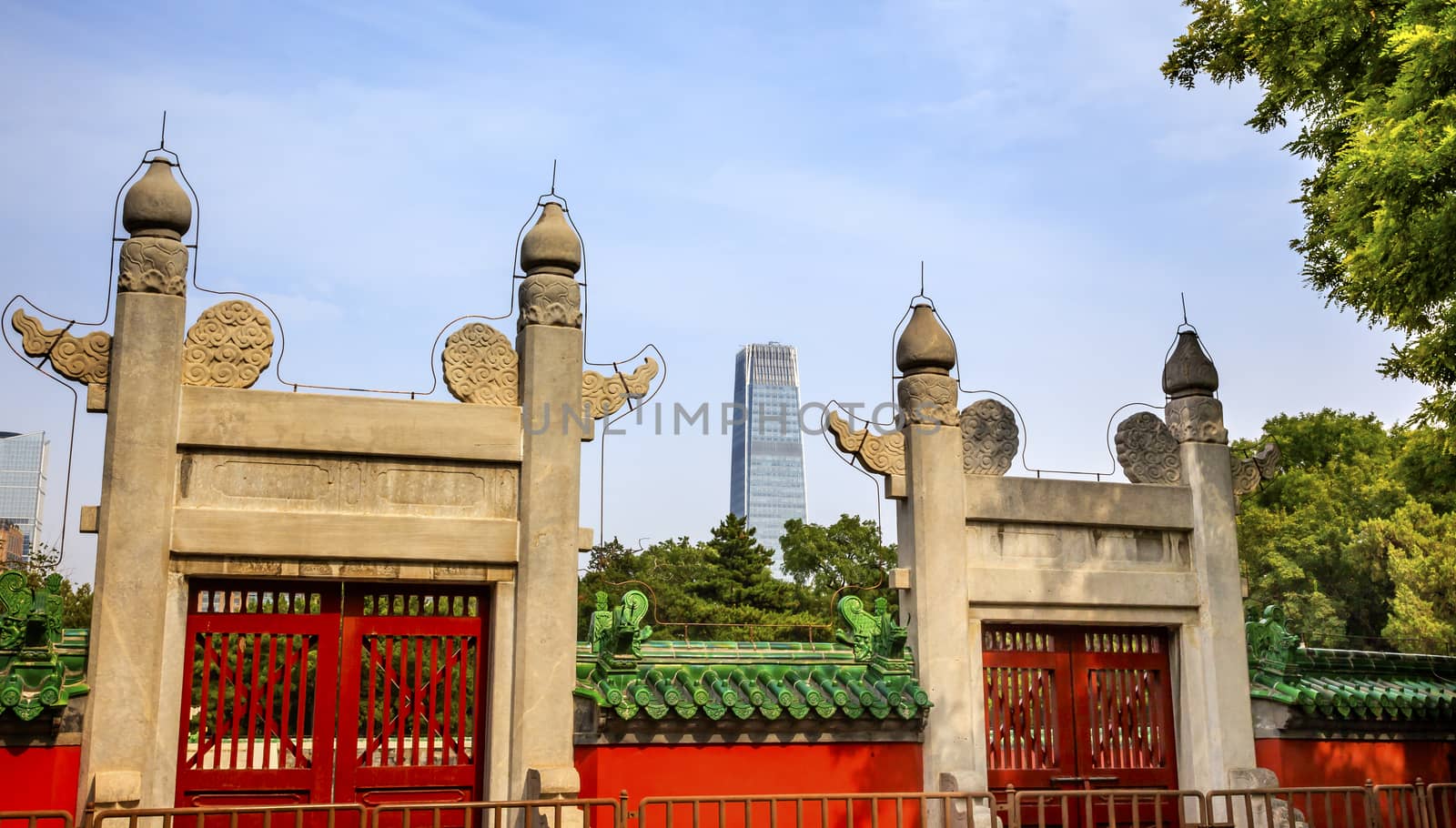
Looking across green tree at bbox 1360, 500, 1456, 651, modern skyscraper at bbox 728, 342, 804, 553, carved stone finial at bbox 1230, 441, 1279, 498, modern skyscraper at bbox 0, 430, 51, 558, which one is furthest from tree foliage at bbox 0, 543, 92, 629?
modern skyscraper at bbox 728, 342, 804, 553

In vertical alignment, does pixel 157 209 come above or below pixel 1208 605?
above

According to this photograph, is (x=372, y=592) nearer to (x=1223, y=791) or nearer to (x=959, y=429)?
(x=959, y=429)

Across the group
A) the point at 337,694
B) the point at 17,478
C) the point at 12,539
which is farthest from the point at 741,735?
the point at 17,478

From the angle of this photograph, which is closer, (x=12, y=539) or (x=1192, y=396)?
(x=1192, y=396)

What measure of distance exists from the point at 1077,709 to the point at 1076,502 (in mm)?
1700

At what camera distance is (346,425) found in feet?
30.2

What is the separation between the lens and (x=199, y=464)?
895 centimetres

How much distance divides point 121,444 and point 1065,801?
6878 millimetres

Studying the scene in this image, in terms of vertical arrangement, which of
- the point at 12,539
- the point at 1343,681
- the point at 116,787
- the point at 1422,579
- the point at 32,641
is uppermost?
the point at 12,539

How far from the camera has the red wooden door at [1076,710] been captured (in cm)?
1046

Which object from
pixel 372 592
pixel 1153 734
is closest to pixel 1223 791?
pixel 1153 734

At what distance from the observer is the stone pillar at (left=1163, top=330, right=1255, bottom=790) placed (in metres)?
10.7

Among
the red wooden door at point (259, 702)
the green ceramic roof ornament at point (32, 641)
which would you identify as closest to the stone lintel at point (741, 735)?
the red wooden door at point (259, 702)

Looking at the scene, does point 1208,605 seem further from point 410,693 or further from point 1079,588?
point 410,693
